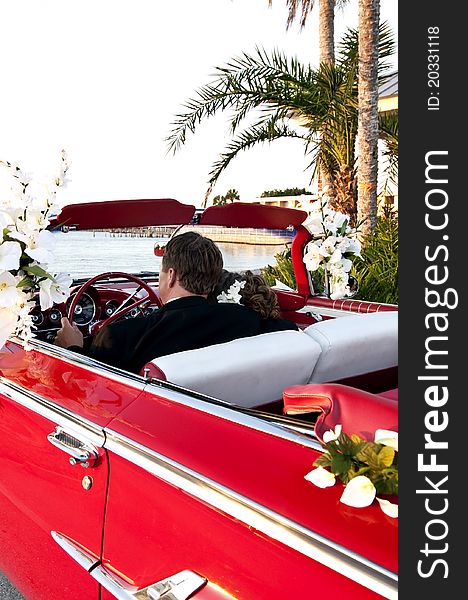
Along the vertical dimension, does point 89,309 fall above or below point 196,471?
above

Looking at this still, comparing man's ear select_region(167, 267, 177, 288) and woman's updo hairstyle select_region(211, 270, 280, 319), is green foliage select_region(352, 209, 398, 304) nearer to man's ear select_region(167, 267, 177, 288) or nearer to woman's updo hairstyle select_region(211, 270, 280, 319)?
woman's updo hairstyle select_region(211, 270, 280, 319)

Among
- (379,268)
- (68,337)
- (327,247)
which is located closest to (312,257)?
(327,247)

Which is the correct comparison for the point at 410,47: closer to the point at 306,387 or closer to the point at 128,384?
Answer: the point at 306,387

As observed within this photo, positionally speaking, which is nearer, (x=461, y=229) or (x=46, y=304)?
(x=461, y=229)

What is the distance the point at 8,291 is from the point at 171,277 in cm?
74

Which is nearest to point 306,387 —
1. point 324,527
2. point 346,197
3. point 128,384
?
point 324,527

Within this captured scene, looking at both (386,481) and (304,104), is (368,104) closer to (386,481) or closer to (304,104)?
(304,104)

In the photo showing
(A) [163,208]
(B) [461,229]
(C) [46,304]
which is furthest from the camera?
(A) [163,208]

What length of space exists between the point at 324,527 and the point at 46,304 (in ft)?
4.08

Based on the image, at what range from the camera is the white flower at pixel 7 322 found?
6.56 ft

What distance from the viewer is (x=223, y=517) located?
135 cm

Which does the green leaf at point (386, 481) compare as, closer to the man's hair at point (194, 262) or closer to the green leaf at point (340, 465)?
the green leaf at point (340, 465)

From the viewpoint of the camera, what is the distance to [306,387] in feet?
4.81

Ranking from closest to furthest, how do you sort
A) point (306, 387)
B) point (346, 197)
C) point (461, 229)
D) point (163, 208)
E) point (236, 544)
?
point (461, 229), point (236, 544), point (306, 387), point (163, 208), point (346, 197)
